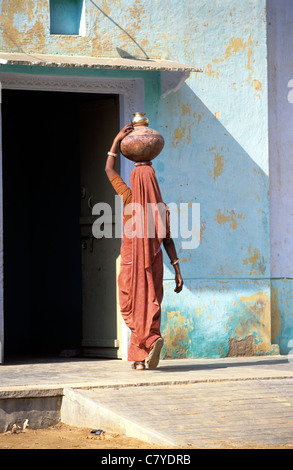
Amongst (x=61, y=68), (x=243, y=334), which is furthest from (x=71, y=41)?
(x=243, y=334)

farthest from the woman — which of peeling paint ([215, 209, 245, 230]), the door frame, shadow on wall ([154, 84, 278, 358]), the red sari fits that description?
peeling paint ([215, 209, 245, 230])

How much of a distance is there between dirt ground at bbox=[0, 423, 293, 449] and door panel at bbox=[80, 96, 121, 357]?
2666 millimetres

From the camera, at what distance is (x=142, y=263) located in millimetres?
7969

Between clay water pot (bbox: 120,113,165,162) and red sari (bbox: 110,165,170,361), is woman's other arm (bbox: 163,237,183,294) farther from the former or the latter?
clay water pot (bbox: 120,113,165,162)

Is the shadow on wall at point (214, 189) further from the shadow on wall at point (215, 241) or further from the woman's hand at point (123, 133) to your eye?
the woman's hand at point (123, 133)

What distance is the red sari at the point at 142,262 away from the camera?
7.92m

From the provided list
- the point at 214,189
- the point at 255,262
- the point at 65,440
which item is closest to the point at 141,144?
the point at 214,189

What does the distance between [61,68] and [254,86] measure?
2105 mm

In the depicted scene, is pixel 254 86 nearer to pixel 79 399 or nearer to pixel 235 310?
pixel 235 310

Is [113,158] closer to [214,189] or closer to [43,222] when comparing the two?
[214,189]

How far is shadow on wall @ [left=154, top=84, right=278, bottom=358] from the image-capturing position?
939cm

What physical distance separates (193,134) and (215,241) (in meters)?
1.11

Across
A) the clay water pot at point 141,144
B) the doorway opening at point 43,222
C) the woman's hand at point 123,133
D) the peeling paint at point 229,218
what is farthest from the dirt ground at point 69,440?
the peeling paint at point 229,218
